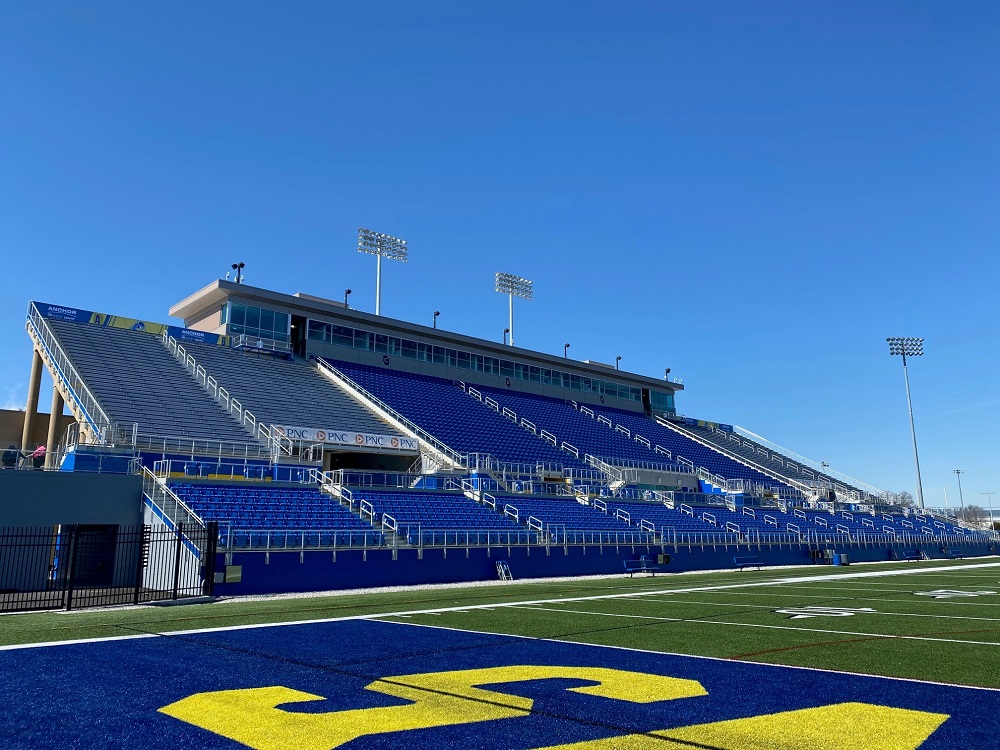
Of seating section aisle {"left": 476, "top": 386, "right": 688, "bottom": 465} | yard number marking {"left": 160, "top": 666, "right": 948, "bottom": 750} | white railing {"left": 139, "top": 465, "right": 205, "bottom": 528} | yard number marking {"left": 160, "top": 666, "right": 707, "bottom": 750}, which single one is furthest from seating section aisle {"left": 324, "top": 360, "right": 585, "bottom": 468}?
yard number marking {"left": 160, "top": 666, "right": 948, "bottom": 750}

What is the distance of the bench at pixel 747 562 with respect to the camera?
1256 inches

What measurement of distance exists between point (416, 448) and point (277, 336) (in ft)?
39.0

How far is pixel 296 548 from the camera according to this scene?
21.2m

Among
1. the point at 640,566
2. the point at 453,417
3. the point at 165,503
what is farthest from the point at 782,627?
the point at 453,417

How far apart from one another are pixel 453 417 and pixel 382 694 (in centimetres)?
3420

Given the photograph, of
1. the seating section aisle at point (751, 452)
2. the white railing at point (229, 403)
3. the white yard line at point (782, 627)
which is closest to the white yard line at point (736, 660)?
the white yard line at point (782, 627)

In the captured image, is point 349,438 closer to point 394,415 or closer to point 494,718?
point 394,415

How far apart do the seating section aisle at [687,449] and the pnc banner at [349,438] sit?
2159 centimetres

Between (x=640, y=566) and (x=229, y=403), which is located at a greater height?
(x=229, y=403)

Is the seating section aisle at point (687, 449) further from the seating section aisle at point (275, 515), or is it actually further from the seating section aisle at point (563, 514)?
the seating section aisle at point (275, 515)

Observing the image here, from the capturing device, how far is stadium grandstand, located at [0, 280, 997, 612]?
861 inches

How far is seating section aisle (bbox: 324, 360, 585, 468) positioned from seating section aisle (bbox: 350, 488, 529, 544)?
22.3 feet

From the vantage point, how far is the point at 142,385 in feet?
99.2

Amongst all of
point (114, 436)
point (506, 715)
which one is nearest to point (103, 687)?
point (506, 715)
